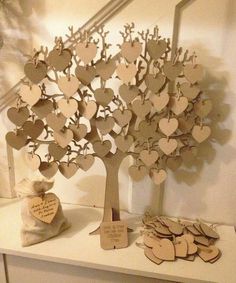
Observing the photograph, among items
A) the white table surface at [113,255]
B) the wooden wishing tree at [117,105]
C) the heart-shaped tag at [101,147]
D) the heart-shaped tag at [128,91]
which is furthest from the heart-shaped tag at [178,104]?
the white table surface at [113,255]

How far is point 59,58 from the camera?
30.5 inches

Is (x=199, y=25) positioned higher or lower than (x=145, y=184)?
higher

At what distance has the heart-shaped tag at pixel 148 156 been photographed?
0.90 metres

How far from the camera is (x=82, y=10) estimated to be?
93cm

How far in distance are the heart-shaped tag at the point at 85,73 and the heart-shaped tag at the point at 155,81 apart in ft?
0.50

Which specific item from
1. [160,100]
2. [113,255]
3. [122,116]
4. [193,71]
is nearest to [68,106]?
[122,116]

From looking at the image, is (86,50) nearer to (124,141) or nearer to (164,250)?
(124,141)

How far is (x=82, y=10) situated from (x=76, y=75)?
0.88 feet

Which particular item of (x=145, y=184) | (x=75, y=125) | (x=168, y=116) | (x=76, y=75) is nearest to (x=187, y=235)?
(x=145, y=184)

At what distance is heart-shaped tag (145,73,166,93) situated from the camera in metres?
0.81

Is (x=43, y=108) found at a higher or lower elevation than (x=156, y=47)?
lower

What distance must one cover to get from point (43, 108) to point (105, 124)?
0.59 ft

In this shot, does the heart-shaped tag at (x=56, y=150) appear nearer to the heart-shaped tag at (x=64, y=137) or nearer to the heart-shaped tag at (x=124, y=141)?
the heart-shaped tag at (x=64, y=137)

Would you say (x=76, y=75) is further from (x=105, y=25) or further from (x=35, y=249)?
(x=35, y=249)
